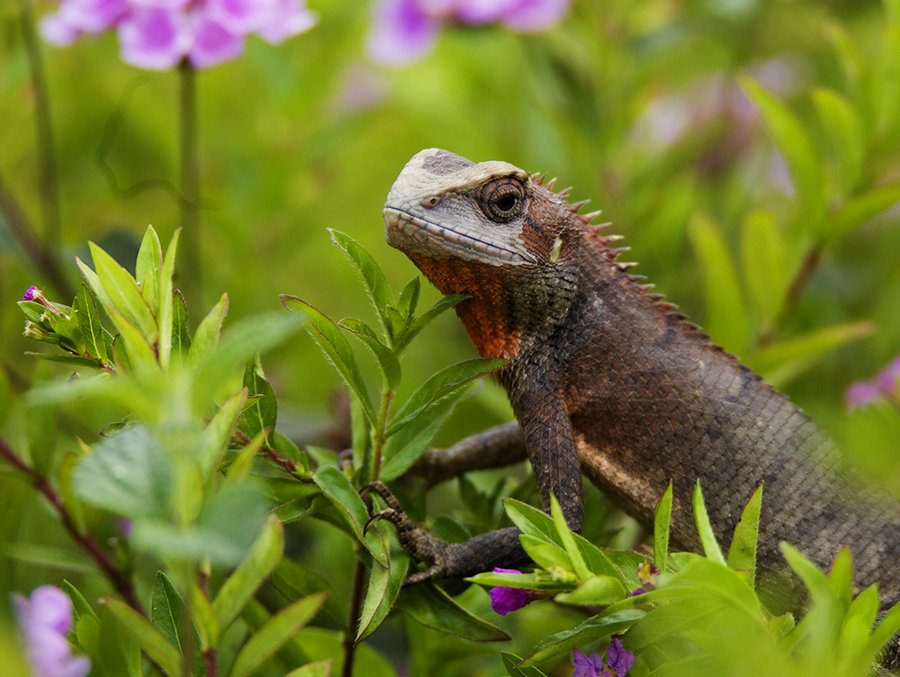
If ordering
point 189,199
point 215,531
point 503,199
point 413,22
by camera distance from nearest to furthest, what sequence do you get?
point 215,531
point 503,199
point 189,199
point 413,22

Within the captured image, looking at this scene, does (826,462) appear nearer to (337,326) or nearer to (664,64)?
(337,326)

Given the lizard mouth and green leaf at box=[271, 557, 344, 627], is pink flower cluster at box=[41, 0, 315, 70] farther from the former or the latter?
green leaf at box=[271, 557, 344, 627]

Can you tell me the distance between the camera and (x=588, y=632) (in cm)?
129

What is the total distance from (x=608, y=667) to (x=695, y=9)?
2.94 meters

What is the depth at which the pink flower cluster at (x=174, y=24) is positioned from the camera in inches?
91.8

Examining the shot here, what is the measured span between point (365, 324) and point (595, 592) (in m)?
0.54

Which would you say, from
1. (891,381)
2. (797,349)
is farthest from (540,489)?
(891,381)

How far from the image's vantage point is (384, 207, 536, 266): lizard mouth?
5.95 ft

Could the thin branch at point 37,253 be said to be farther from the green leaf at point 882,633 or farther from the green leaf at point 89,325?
the green leaf at point 882,633

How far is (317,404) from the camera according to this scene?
3.38m

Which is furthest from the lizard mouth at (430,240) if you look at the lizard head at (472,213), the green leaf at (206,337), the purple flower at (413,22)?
the purple flower at (413,22)

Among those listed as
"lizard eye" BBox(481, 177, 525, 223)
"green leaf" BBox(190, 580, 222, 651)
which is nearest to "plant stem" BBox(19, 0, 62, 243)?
"lizard eye" BBox(481, 177, 525, 223)

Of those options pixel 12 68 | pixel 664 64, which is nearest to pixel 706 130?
pixel 664 64

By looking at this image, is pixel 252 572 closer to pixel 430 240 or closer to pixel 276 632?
pixel 276 632
